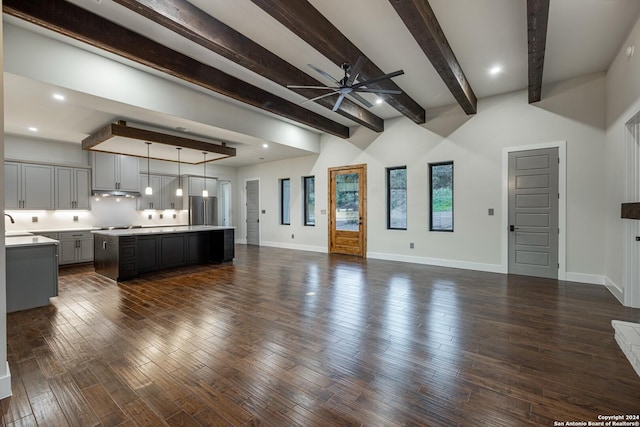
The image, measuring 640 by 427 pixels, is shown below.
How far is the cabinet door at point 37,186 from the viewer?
20.5ft

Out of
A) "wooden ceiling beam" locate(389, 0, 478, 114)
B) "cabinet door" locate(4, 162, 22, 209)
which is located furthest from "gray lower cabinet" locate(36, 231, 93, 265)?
"wooden ceiling beam" locate(389, 0, 478, 114)

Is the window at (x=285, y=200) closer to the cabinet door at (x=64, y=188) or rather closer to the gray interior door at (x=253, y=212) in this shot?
the gray interior door at (x=253, y=212)

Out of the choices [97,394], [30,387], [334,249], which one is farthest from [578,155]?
[30,387]

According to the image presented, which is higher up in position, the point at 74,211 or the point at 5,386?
the point at 74,211

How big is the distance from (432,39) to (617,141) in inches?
126

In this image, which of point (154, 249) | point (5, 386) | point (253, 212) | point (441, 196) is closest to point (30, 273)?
point (154, 249)

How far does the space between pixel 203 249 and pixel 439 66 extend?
594 cm

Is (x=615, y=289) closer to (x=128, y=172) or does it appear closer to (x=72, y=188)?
(x=128, y=172)

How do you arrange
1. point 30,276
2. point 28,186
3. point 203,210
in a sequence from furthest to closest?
point 203,210 < point 28,186 < point 30,276

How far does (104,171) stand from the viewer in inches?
285

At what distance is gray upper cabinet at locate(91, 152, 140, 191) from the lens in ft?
23.3

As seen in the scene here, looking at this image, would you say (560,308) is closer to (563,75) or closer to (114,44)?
(563,75)

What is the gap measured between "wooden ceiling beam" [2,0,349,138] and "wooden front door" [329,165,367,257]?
3.20 m

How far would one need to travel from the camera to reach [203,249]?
6754mm
